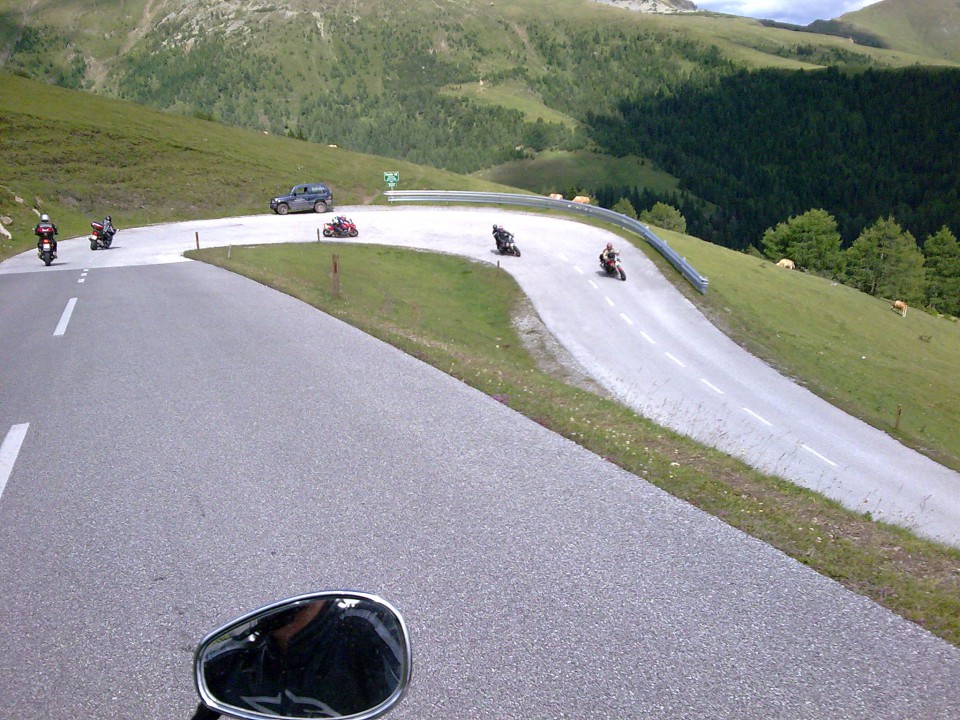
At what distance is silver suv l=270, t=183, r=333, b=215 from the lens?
5306 centimetres

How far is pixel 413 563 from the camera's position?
16.3ft

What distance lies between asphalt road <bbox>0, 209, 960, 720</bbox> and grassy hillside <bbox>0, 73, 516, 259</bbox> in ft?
126

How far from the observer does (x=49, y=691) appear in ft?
12.2

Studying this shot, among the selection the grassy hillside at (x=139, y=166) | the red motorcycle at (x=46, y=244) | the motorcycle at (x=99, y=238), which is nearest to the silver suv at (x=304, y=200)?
the grassy hillside at (x=139, y=166)

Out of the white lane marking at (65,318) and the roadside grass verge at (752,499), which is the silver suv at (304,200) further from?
the white lane marking at (65,318)

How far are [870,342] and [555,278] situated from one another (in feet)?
57.6

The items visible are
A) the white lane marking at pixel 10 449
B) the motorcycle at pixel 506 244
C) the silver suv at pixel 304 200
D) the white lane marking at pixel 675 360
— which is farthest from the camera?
the silver suv at pixel 304 200

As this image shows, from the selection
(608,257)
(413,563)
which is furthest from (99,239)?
(413,563)

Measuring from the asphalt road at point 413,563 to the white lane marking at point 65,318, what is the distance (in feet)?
13.0

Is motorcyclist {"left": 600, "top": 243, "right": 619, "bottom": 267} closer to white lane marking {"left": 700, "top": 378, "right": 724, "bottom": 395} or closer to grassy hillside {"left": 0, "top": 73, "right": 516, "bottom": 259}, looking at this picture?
white lane marking {"left": 700, "top": 378, "right": 724, "bottom": 395}

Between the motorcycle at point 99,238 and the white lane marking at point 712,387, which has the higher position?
the motorcycle at point 99,238

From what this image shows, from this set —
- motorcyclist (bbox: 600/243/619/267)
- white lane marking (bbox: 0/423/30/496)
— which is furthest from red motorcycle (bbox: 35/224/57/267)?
→ motorcyclist (bbox: 600/243/619/267)

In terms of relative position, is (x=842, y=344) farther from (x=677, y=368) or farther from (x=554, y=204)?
(x=554, y=204)

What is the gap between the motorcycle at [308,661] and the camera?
2.45 meters
